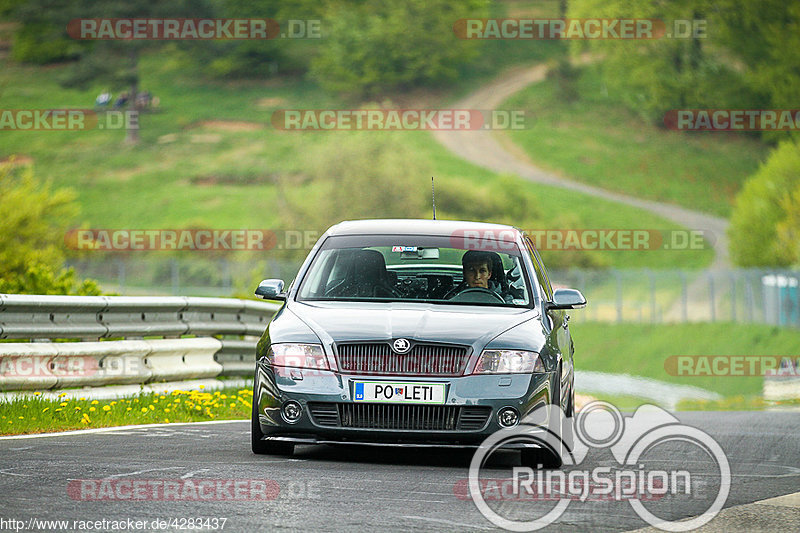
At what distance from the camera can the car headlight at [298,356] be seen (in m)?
8.56

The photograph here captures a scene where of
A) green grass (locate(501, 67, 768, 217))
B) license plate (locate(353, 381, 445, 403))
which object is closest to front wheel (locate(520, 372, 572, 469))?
license plate (locate(353, 381, 445, 403))

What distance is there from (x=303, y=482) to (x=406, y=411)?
1.06 meters

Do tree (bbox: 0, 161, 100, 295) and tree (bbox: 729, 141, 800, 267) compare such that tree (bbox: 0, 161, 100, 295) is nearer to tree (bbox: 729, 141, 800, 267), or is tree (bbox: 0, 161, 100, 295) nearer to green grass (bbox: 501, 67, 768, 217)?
tree (bbox: 729, 141, 800, 267)

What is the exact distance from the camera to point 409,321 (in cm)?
878

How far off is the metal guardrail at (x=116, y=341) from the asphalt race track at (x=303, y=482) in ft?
3.77

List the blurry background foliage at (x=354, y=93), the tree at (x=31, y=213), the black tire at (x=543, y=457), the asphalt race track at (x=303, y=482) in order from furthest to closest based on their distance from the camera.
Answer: the blurry background foliage at (x=354, y=93), the tree at (x=31, y=213), the black tire at (x=543, y=457), the asphalt race track at (x=303, y=482)

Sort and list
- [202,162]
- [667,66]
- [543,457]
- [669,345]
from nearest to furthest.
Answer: [543,457], [669,345], [202,162], [667,66]

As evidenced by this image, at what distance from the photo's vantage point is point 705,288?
5144cm

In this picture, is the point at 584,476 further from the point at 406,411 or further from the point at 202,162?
the point at 202,162

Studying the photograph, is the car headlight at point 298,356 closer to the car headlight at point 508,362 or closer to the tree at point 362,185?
the car headlight at point 508,362

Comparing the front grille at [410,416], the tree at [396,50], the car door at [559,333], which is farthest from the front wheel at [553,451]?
the tree at [396,50]

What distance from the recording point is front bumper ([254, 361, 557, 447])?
842 centimetres

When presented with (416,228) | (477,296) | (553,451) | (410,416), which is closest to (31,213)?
(416,228)

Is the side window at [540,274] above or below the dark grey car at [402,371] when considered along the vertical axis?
above
